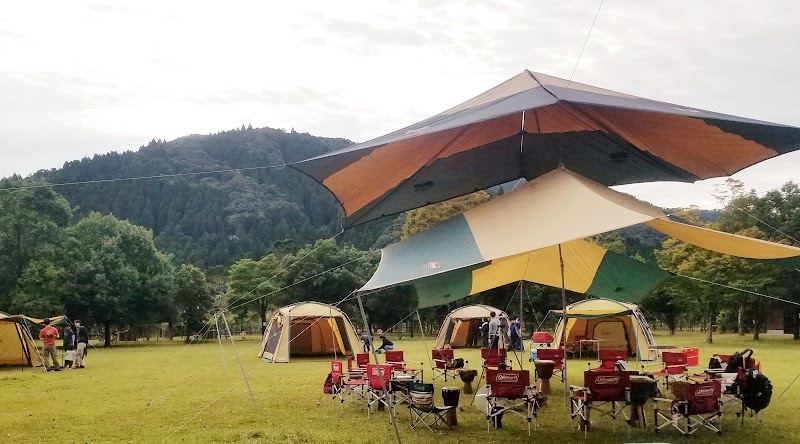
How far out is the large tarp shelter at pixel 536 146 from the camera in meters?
6.75

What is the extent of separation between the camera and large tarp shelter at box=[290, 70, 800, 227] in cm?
675

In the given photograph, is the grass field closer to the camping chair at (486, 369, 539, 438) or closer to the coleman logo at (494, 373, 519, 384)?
the camping chair at (486, 369, 539, 438)

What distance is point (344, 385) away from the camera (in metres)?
8.91

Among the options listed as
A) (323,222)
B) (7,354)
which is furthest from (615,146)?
(323,222)

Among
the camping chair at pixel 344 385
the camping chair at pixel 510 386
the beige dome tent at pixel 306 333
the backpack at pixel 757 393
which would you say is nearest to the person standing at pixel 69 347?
the beige dome tent at pixel 306 333

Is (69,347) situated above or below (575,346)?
above

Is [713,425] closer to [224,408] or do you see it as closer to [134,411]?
[224,408]

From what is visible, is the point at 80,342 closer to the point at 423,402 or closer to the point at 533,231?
the point at 423,402

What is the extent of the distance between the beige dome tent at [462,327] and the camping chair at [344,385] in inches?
502

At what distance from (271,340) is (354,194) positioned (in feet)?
35.2

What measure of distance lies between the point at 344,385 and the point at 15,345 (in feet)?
37.6

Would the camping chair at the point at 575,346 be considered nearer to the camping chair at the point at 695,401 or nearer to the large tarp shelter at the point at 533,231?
the large tarp shelter at the point at 533,231

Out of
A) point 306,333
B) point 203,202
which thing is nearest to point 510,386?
point 306,333

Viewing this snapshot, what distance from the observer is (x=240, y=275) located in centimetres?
3762
